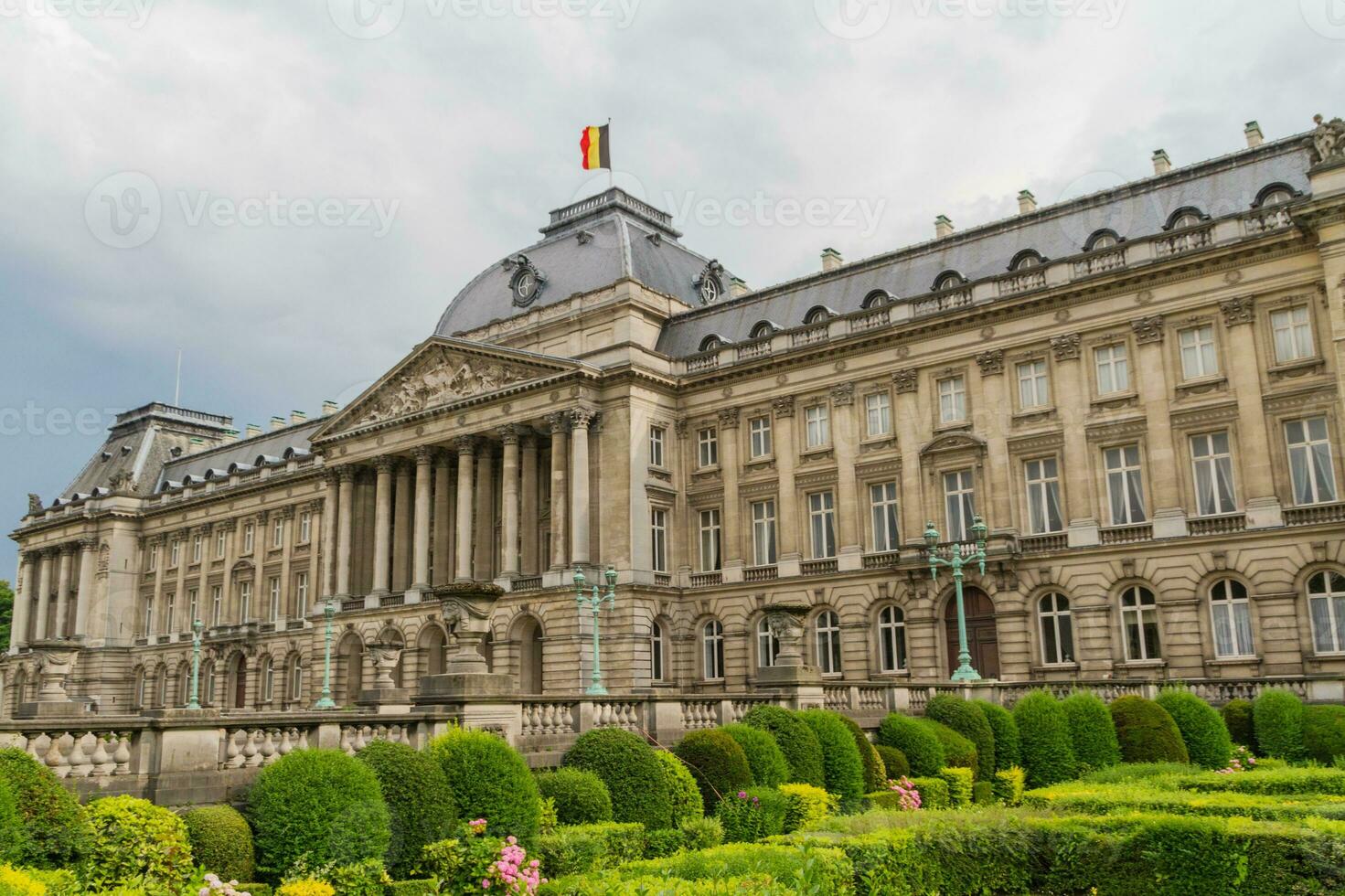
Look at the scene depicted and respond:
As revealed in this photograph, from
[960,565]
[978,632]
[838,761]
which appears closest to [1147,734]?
[838,761]

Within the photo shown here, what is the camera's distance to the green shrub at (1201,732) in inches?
1102

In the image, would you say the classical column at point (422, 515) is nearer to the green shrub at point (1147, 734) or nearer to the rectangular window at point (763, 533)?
the rectangular window at point (763, 533)

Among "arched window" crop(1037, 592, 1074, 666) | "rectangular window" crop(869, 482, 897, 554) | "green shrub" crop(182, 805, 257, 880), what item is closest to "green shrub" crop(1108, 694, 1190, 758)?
"arched window" crop(1037, 592, 1074, 666)

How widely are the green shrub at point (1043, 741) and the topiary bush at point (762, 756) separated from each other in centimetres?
826

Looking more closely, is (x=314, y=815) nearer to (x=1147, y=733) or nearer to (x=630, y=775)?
(x=630, y=775)

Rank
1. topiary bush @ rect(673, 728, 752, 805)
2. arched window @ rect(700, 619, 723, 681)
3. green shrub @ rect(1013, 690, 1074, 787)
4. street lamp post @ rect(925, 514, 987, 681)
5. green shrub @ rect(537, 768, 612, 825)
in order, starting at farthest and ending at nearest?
arched window @ rect(700, 619, 723, 681)
street lamp post @ rect(925, 514, 987, 681)
green shrub @ rect(1013, 690, 1074, 787)
topiary bush @ rect(673, 728, 752, 805)
green shrub @ rect(537, 768, 612, 825)

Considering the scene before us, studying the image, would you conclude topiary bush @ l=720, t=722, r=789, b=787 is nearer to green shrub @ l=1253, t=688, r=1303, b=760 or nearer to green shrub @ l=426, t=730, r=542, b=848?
green shrub @ l=426, t=730, r=542, b=848

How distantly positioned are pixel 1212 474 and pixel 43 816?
36.8 metres

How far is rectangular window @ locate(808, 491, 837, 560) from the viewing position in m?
48.4

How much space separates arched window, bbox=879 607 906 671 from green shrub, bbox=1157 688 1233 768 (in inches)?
674

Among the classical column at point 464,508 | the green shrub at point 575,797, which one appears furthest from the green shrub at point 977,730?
the classical column at point 464,508

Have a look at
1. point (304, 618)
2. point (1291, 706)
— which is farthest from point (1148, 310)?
point (304, 618)

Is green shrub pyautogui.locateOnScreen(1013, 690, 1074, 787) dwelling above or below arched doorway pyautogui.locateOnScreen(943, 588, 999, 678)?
below

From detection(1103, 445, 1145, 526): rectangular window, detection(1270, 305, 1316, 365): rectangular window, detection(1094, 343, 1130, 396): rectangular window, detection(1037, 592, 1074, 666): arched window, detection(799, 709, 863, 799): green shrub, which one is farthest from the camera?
detection(1094, 343, 1130, 396): rectangular window
